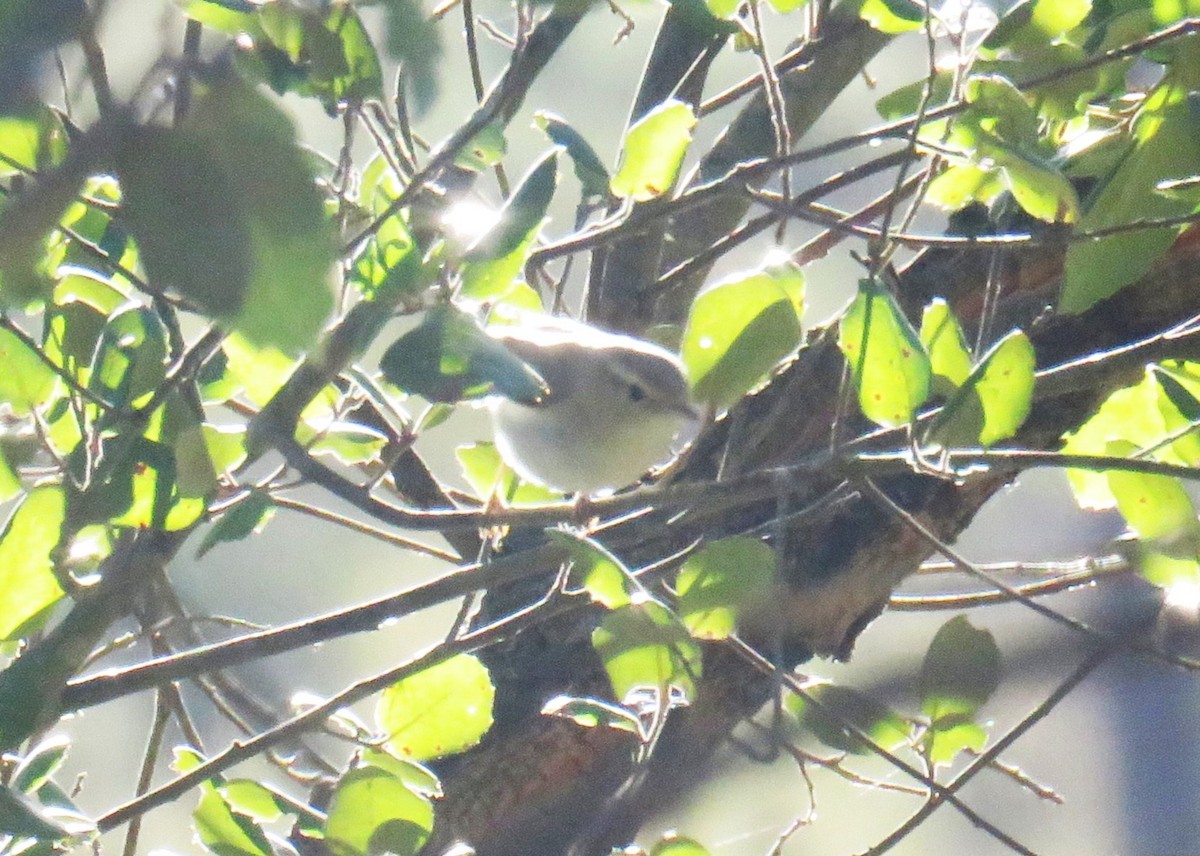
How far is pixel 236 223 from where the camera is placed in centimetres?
30

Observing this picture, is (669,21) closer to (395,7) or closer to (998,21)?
(998,21)

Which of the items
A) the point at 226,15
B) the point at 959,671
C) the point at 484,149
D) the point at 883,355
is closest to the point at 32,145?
the point at 226,15

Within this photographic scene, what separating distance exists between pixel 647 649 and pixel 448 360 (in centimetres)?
38

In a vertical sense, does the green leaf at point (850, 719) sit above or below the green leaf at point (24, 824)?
above

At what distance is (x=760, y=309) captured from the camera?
893 millimetres

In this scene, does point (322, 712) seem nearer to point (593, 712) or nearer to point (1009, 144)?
point (593, 712)

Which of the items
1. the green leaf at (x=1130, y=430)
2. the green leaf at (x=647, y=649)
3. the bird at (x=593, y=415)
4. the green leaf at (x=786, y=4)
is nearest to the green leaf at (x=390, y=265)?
the green leaf at (x=647, y=649)

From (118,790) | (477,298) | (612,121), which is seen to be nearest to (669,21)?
(612,121)

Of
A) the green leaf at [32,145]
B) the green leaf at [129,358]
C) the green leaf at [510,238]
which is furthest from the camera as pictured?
the green leaf at [129,358]

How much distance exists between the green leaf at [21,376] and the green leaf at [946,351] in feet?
2.31

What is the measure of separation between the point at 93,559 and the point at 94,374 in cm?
23

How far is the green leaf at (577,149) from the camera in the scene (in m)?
0.96

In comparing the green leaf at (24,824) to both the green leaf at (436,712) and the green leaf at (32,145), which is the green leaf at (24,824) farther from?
the green leaf at (32,145)

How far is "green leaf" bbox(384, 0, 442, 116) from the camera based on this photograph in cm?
36
